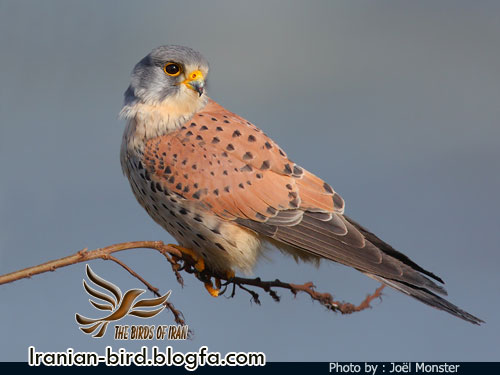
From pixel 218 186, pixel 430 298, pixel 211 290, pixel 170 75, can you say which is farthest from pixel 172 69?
pixel 430 298

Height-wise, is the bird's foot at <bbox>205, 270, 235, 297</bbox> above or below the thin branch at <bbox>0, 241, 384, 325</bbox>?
above

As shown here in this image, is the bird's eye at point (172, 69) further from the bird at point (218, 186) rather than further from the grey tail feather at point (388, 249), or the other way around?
the grey tail feather at point (388, 249)

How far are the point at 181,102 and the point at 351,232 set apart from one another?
1.04 metres

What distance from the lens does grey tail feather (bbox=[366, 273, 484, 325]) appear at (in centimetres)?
224

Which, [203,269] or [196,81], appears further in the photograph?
[203,269]

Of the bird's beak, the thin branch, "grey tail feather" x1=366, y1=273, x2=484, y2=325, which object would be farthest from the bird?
the thin branch

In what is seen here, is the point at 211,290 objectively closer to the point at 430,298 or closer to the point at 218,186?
the point at 218,186

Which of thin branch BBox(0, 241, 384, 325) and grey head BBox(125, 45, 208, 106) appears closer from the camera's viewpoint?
thin branch BBox(0, 241, 384, 325)

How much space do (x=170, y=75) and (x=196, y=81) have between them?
0.14m

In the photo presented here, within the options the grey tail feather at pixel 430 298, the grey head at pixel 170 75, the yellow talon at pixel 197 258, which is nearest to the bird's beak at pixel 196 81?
the grey head at pixel 170 75

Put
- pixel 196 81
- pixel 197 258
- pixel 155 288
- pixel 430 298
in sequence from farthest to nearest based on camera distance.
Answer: pixel 197 258 < pixel 196 81 < pixel 430 298 < pixel 155 288

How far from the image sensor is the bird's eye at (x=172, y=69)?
9.34 feet

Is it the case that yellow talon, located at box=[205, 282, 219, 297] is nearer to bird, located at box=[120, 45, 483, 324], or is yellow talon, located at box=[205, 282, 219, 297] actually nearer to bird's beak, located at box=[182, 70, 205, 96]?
bird, located at box=[120, 45, 483, 324]

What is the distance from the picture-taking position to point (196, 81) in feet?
9.25
